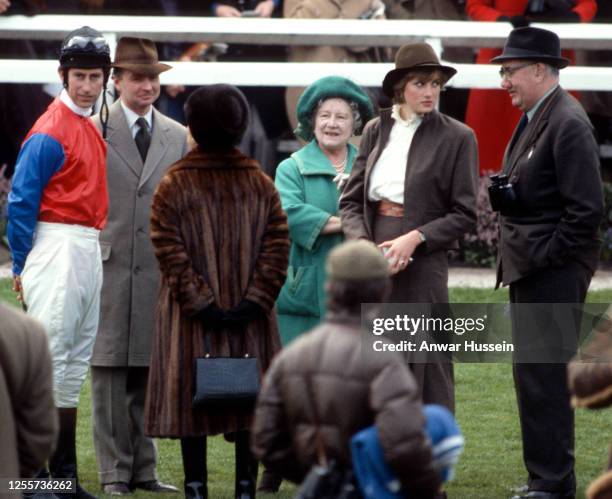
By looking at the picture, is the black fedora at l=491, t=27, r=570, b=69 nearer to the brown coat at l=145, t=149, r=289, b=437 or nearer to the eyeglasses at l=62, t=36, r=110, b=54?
the brown coat at l=145, t=149, r=289, b=437

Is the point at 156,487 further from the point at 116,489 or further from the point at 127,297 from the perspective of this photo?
the point at 127,297

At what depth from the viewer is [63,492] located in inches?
280

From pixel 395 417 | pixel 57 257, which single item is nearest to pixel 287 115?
pixel 57 257

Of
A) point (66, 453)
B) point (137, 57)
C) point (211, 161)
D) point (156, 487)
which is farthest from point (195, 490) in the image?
point (137, 57)

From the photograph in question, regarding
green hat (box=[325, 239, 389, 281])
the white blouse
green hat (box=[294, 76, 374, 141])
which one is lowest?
green hat (box=[325, 239, 389, 281])

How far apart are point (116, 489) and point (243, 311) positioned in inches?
51.2

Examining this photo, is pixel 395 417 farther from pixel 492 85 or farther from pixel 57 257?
pixel 492 85

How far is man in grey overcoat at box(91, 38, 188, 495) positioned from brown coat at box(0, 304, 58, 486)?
8.72 ft

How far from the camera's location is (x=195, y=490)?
6.94 m

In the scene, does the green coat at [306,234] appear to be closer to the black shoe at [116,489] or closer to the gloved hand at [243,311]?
the gloved hand at [243,311]

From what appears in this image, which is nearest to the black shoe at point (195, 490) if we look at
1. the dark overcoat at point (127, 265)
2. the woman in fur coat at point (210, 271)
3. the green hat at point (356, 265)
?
the woman in fur coat at point (210, 271)

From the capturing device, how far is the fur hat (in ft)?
22.6

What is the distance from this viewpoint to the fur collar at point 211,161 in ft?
22.7

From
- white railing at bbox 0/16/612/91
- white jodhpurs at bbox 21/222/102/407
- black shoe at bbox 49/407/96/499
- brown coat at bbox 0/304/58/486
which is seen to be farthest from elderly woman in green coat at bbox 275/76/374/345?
brown coat at bbox 0/304/58/486
